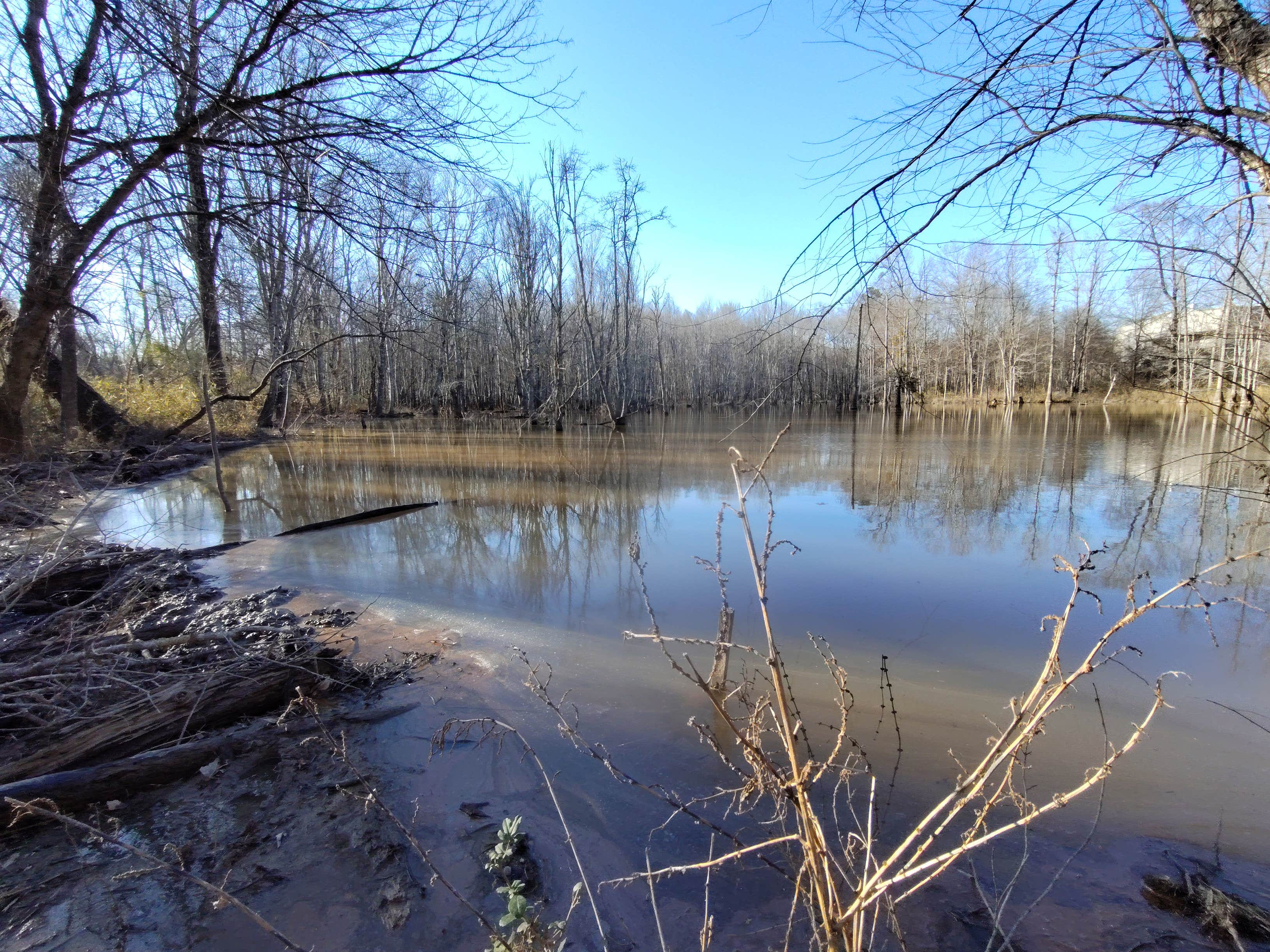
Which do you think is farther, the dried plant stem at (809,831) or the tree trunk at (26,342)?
the tree trunk at (26,342)

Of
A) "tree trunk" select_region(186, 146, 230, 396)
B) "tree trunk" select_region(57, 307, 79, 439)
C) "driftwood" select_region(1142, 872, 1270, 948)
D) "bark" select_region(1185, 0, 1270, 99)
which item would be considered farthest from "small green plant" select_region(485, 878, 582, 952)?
"tree trunk" select_region(57, 307, 79, 439)

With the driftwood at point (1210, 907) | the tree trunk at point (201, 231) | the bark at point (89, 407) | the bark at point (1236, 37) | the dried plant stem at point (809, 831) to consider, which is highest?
the tree trunk at point (201, 231)

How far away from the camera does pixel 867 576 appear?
5.82 metres

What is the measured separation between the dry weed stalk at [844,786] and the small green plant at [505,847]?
1.33 feet

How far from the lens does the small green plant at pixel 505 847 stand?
2264 millimetres

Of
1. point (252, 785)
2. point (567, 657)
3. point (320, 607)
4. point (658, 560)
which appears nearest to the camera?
point (252, 785)

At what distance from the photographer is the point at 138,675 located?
3.10 metres

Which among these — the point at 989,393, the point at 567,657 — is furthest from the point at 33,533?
the point at 989,393

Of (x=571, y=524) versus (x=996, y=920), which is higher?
(x=996, y=920)

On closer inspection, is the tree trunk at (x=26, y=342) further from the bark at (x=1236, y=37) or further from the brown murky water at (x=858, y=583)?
the bark at (x=1236, y=37)

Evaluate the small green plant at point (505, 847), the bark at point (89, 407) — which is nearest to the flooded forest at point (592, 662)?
the small green plant at point (505, 847)

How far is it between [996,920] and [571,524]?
715 centimetres

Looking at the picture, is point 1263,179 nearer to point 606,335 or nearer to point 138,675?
point 138,675

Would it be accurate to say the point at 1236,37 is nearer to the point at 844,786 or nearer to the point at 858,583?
the point at 844,786
